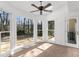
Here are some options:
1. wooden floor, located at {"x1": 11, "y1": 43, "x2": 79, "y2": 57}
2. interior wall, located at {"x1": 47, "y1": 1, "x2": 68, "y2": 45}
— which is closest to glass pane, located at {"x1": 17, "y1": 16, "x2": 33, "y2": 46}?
wooden floor, located at {"x1": 11, "y1": 43, "x2": 79, "y2": 57}

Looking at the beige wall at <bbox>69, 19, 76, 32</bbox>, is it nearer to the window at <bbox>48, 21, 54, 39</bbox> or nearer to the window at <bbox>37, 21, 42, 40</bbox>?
the window at <bbox>48, 21, 54, 39</bbox>

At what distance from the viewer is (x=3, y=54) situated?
13.3 feet

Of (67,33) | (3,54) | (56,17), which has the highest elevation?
(56,17)

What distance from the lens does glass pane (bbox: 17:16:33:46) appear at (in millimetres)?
5989

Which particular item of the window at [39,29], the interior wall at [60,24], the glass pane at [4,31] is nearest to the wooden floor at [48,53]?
the glass pane at [4,31]

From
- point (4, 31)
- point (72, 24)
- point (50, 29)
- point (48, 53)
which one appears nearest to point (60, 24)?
point (72, 24)

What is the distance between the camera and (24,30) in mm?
6605

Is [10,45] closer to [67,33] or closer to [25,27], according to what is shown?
[25,27]

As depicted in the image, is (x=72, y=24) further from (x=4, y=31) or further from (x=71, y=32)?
(x=4, y=31)

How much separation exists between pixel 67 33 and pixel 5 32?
3.92 m

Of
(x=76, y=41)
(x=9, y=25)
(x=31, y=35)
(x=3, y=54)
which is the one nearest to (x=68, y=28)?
(x=76, y=41)

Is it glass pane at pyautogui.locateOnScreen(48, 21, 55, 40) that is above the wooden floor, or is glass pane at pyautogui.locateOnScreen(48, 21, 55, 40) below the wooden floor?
above

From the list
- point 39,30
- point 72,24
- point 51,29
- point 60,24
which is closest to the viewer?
point 72,24

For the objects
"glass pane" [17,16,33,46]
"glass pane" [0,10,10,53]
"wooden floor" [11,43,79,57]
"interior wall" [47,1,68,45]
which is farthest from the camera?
"interior wall" [47,1,68,45]
